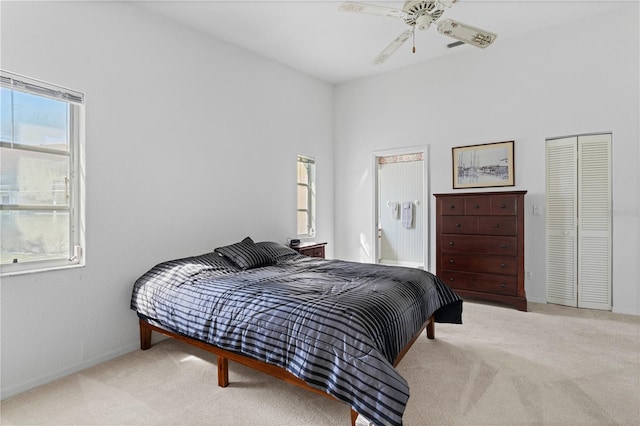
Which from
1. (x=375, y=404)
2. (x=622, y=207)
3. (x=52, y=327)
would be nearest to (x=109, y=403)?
(x=52, y=327)

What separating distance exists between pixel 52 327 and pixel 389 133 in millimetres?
4604

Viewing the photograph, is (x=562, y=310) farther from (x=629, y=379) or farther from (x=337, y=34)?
(x=337, y=34)

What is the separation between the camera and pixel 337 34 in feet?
12.9

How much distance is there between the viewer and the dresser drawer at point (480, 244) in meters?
3.90

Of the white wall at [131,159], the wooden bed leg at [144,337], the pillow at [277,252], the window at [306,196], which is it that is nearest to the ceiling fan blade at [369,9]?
the white wall at [131,159]

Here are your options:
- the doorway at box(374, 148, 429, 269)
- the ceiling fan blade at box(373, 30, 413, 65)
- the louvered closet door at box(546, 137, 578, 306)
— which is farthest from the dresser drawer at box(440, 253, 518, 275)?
the ceiling fan blade at box(373, 30, 413, 65)

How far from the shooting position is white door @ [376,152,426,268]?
5434 mm

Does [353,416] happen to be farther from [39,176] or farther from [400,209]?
[400,209]

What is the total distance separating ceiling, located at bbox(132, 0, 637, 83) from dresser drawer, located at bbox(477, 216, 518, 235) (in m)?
2.19

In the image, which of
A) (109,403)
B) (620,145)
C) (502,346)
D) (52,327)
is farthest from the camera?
(620,145)

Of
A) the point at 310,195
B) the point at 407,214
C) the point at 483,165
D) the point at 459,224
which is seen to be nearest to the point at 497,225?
the point at 459,224

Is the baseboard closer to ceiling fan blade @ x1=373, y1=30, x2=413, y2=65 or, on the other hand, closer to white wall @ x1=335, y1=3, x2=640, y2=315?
ceiling fan blade @ x1=373, y1=30, x2=413, y2=65

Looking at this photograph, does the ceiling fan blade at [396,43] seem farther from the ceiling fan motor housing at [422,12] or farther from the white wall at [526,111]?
the white wall at [526,111]

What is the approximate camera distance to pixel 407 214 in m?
5.51
